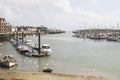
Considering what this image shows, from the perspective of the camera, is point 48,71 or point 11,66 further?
point 11,66

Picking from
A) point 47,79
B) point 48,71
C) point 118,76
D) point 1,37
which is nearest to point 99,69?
point 118,76

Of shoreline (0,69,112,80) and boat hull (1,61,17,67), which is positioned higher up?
boat hull (1,61,17,67)

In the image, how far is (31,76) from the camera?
124 ft

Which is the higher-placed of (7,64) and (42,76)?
(7,64)

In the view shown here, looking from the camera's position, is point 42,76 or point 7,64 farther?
point 7,64

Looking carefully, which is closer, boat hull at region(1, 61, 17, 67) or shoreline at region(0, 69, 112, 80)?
shoreline at region(0, 69, 112, 80)

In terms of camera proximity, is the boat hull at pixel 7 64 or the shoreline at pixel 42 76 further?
the boat hull at pixel 7 64

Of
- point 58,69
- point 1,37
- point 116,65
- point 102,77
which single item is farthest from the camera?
point 1,37

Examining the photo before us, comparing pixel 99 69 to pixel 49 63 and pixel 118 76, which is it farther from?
→ pixel 49 63

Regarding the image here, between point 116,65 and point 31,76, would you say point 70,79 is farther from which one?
point 116,65

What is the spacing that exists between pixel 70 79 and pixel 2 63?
1353cm

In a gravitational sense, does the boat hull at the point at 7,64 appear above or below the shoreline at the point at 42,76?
above

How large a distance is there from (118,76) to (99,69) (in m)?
5.86

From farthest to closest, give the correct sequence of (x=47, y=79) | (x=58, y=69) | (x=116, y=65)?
(x=116, y=65)
(x=58, y=69)
(x=47, y=79)
